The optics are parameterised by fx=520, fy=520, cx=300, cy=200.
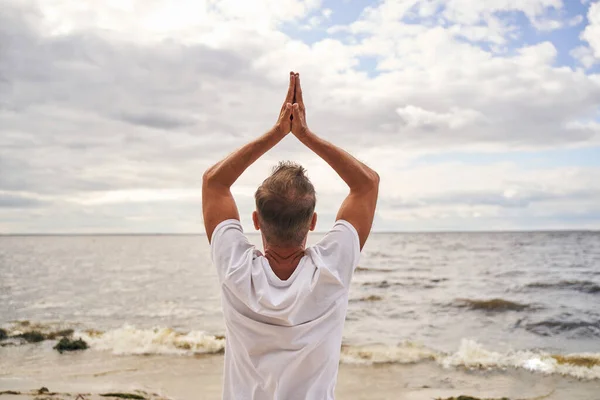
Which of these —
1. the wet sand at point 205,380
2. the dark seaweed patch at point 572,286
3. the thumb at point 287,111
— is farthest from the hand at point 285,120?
the dark seaweed patch at point 572,286

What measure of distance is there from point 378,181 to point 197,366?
27.6 ft

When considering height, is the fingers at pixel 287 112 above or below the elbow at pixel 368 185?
above

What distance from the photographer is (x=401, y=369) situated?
389 inches

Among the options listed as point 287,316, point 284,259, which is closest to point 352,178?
point 284,259

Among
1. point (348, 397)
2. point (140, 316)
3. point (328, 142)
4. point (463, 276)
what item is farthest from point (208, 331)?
point (463, 276)

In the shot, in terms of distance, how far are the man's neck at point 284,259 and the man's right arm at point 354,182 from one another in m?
0.27

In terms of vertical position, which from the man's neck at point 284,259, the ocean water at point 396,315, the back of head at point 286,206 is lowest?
the ocean water at point 396,315

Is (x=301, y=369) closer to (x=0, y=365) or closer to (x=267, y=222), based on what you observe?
(x=267, y=222)

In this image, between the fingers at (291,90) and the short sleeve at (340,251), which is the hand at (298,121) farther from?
the short sleeve at (340,251)

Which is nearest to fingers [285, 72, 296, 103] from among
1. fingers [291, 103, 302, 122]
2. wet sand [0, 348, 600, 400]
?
fingers [291, 103, 302, 122]

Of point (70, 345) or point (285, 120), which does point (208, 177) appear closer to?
point (285, 120)

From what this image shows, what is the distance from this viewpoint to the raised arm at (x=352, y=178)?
236cm

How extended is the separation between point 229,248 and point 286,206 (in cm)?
32

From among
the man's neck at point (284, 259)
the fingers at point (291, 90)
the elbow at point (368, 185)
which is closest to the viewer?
the man's neck at point (284, 259)
